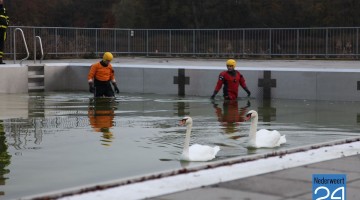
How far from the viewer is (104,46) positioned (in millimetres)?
36438

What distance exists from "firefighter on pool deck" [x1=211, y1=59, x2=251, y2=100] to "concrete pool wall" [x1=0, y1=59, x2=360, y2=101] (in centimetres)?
153

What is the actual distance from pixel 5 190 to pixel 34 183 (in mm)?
451

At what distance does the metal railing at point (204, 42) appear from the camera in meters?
33.2

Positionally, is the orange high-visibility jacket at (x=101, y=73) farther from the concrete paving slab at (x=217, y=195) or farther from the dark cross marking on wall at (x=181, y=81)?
the concrete paving slab at (x=217, y=195)

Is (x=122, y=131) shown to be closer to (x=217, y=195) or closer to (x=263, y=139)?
(x=263, y=139)

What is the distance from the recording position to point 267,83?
21641 mm

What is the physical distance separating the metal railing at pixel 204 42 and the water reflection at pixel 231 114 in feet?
42.2

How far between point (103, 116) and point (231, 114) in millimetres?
2822

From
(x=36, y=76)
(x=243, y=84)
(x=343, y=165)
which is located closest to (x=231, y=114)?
(x=243, y=84)

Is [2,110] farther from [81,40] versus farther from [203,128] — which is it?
[81,40]

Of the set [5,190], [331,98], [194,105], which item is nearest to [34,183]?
[5,190]

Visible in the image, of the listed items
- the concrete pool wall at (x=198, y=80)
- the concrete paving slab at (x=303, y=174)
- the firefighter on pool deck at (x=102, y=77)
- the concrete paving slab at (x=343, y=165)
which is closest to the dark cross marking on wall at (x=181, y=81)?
the concrete pool wall at (x=198, y=80)

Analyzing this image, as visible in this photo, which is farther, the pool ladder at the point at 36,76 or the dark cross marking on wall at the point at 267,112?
the pool ladder at the point at 36,76

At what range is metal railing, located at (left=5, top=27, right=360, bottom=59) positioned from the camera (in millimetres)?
33219
